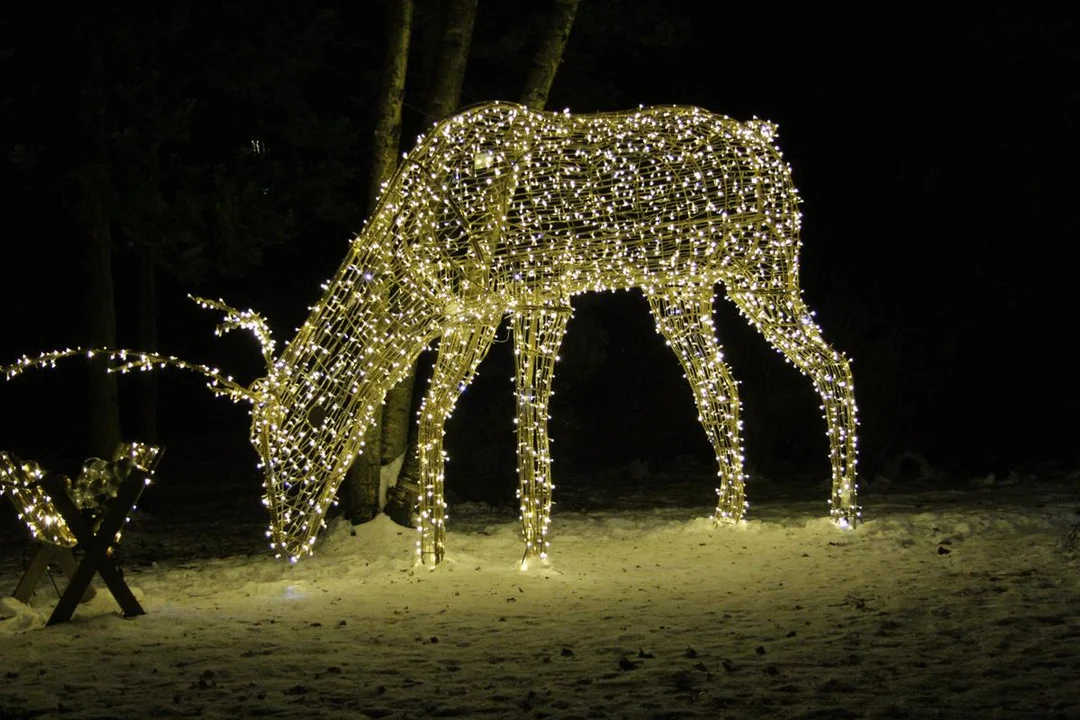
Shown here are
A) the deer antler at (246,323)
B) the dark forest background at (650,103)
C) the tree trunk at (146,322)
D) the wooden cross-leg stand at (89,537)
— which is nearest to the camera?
the wooden cross-leg stand at (89,537)

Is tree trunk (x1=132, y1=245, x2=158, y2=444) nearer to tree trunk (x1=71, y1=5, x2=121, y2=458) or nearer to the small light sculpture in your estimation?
tree trunk (x1=71, y1=5, x2=121, y2=458)

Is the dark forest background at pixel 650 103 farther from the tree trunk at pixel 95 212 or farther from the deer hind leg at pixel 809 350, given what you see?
the deer hind leg at pixel 809 350

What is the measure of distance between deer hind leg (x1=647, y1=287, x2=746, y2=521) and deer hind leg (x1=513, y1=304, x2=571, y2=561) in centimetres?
143

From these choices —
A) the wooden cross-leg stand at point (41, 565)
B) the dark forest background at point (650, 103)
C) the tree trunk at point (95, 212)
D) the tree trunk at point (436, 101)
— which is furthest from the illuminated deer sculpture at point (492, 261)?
the tree trunk at point (95, 212)

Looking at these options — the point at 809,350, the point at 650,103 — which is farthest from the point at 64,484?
Result: the point at 650,103

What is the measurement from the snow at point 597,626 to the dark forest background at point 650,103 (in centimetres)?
382

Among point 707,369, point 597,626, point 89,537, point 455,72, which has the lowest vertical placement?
point 597,626

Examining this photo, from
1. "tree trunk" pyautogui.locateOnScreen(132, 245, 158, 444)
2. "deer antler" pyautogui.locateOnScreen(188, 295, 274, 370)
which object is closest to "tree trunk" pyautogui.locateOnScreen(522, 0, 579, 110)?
"deer antler" pyautogui.locateOnScreen(188, 295, 274, 370)

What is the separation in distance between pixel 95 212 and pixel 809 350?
6.55 metres

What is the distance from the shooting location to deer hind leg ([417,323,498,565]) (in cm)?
746

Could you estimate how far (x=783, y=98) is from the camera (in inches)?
607

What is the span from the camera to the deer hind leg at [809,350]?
852cm

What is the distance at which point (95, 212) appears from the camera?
1084cm

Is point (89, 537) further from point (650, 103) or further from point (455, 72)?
point (650, 103)
